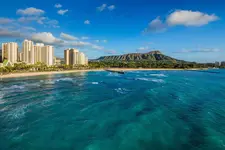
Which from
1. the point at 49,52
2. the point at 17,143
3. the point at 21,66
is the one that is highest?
the point at 49,52

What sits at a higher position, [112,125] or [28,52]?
[28,52]

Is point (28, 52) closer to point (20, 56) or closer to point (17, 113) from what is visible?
point (20, 56)

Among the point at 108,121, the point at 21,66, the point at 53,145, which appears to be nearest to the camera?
the point at 53,145

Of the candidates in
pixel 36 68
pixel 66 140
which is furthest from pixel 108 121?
pixel 36 68

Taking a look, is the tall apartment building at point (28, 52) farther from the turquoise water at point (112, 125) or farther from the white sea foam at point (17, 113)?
the white sea foam at point (17, 113)

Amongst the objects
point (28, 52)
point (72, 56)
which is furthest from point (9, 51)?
point (72, 56)

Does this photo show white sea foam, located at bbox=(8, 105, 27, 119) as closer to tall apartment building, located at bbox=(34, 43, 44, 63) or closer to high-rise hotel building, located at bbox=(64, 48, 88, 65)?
tall apartment building, located at bbox=(34, 43, 44, 63)

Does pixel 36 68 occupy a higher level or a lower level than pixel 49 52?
lower

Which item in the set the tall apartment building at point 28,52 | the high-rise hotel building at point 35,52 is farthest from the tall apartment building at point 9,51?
the high-rise hotel building at point 35,52

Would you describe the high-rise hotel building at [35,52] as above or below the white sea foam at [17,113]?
above

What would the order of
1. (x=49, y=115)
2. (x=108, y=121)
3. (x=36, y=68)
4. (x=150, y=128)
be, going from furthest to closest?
(x=36, y=68), (x=49, y=115), (x=108, y=121), (x=150, y=128)

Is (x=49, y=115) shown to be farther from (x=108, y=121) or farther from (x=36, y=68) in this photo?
(x=36, y=68)
